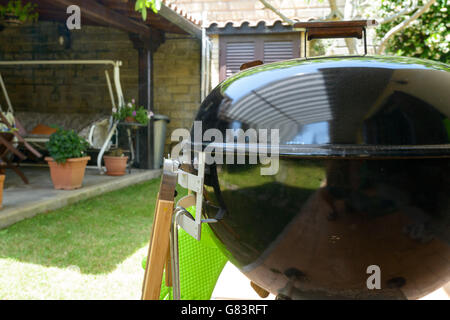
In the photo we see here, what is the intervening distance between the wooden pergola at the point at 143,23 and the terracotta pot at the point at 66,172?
1906 mm

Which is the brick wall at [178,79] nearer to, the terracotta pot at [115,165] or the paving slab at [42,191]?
the paving slab at [42,191]

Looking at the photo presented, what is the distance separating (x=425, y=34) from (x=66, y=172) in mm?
5837

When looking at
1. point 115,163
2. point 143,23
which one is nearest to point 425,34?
point 143,23

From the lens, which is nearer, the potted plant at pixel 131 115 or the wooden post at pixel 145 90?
the potted plant at pixel 131 115

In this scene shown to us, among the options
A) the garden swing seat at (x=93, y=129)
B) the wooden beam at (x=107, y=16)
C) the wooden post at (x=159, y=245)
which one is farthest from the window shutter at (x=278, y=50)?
the wooden post at (x=159, y=245)

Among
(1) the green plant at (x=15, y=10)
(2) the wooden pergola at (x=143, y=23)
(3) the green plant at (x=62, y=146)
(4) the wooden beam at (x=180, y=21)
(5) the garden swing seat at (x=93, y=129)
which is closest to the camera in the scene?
(3) the green plant at (x=62, y=146)

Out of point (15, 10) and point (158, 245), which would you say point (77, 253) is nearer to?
point (158, 245)

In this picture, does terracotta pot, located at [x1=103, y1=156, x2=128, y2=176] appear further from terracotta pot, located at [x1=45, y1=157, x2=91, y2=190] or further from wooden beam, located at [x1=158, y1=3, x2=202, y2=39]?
wooden beam, located at [x1=158, y1=3, x2=202, y2=39]

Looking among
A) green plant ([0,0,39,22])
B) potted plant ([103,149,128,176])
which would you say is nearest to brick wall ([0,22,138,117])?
potted plant ([103,149,128,176])

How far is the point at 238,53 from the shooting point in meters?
7.62

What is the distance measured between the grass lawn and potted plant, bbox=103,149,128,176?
1606 millimetres

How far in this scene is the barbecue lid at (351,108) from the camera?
3.07ft

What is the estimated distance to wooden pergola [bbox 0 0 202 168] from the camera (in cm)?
544
